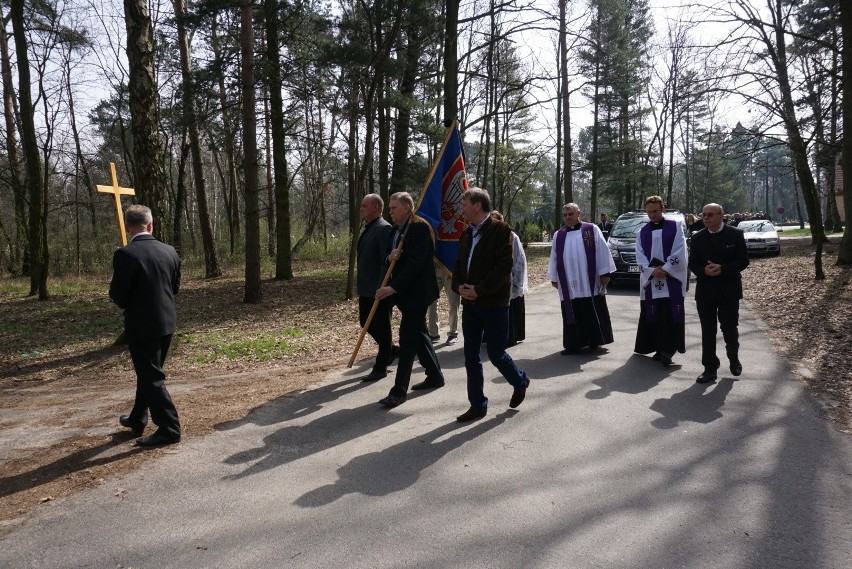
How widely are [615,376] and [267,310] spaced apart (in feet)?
27.9

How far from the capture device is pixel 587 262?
27.7 ft

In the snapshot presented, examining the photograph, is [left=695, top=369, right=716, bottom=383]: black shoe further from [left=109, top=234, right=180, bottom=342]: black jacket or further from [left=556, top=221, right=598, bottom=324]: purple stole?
[left=109, top=234, right=180, bottom=342]: black jacket

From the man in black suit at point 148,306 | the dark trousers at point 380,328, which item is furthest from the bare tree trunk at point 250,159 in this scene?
the man in black suit at point 148,306

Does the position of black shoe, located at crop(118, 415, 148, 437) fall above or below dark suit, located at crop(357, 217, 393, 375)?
below

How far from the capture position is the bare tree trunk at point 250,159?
13867mm

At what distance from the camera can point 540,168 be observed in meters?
40.6

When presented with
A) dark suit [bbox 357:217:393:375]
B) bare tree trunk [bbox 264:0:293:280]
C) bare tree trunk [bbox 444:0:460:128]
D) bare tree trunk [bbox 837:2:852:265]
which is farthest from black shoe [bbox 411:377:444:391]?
bare tree trunk [bbox 837:2:852:265]

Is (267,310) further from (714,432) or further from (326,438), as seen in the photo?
(714,432)

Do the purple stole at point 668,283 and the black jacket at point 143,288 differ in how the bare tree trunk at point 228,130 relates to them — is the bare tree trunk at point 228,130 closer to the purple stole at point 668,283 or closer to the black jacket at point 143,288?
the black jacket at point 143,288

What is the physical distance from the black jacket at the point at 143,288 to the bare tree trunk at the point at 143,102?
5.50 meters

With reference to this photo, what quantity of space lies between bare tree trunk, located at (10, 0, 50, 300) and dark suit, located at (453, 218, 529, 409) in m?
14.4

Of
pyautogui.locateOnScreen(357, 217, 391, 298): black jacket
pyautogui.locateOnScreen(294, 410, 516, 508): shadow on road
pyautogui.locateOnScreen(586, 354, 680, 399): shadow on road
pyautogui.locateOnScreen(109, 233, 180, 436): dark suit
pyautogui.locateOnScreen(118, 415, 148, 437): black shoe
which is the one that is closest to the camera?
pyautogui.locateOnScreen(294, 410, 516, 508): shadow on road

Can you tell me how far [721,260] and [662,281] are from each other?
0.95 meters

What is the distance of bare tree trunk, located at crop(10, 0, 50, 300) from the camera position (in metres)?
14.5
